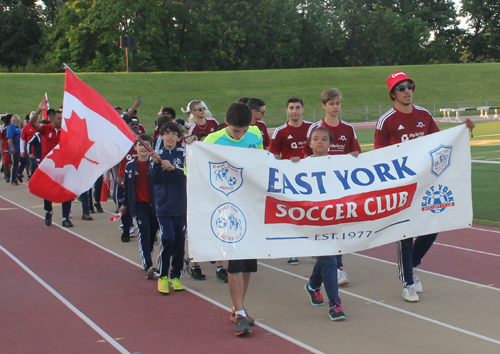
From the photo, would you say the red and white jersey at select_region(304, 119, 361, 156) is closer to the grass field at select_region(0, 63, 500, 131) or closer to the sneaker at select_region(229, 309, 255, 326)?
the sneaker at select_region(229, 309, 255, 326)

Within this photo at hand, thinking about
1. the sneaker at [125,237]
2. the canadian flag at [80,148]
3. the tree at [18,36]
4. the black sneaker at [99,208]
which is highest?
the tree at [18,36]

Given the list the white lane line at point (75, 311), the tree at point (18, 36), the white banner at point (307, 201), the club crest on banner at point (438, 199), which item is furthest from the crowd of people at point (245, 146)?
the tree at point (18, 36)

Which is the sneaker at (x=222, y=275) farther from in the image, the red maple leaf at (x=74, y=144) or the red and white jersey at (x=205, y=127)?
the red maple leaf at (x=74, y=144)

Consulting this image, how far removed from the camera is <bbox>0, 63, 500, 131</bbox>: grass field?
4925cm

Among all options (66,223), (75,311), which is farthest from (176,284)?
(66,223)

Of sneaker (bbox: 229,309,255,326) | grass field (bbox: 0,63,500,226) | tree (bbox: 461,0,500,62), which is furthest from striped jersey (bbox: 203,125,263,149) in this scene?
tree (bbox: 461,0,500,62)

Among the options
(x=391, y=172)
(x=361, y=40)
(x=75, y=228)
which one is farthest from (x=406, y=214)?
(x=361, y=40)

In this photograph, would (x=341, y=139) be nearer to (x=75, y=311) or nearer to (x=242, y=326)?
(x=242, y=326)

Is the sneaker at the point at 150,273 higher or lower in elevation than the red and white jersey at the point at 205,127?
lower

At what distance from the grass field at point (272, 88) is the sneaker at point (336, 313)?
38991mm

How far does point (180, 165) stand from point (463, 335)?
3.46 meters

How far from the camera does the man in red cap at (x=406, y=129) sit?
625 centimetres

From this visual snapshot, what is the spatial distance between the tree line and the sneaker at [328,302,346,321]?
62469mm

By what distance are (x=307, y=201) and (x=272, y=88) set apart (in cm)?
5214
